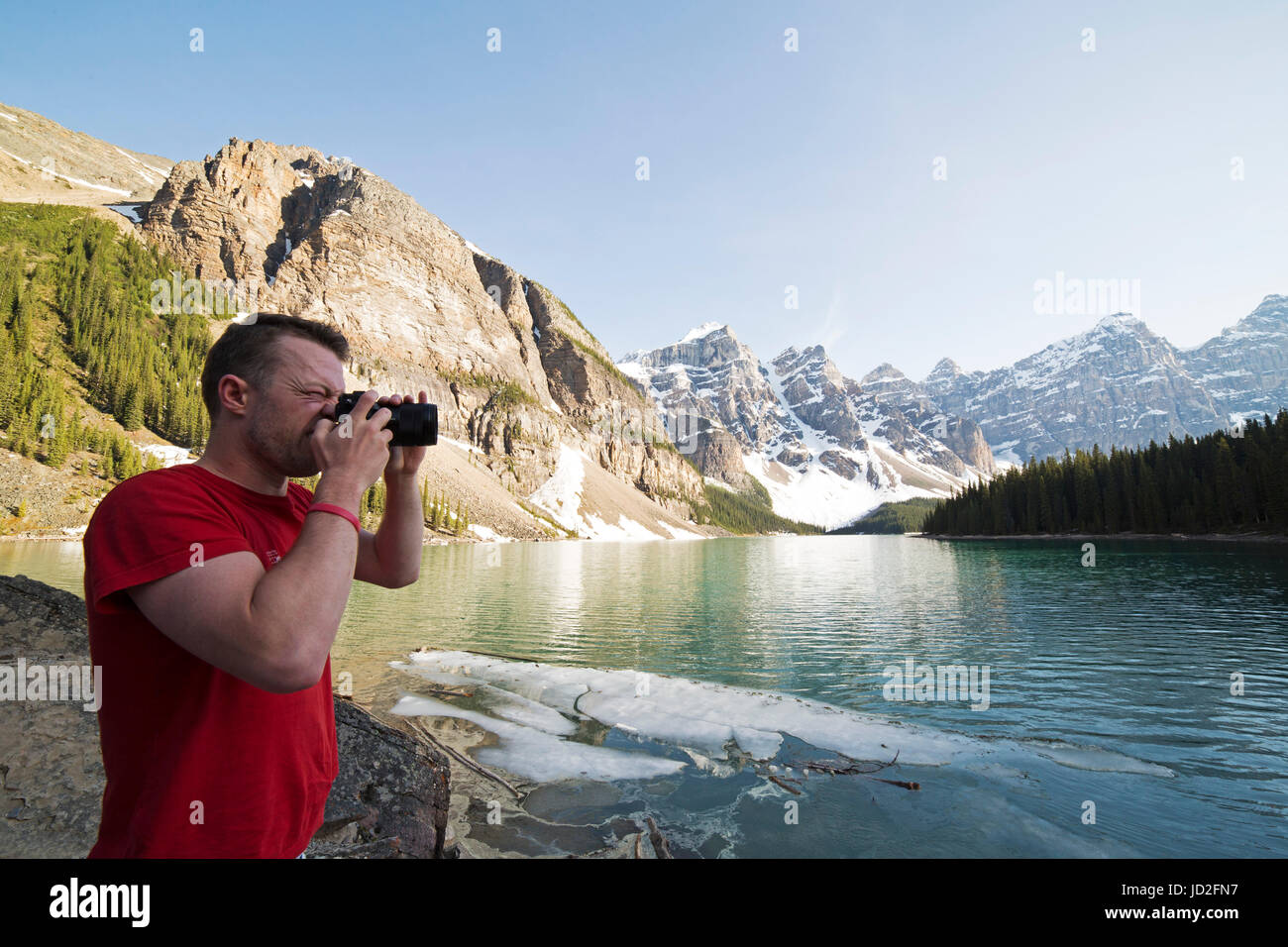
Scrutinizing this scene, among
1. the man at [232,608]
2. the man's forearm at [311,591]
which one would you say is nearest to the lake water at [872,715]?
the man at [232,608]

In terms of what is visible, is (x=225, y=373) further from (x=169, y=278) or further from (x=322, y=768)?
(x=169, y=278)

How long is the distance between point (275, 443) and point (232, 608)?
2.59 ft

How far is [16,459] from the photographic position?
218ft

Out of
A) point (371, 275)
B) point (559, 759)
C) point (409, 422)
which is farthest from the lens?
point (371, 275)

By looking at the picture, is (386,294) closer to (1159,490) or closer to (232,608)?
(1159,490)

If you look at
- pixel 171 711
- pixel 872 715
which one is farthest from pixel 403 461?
pixel 872 715

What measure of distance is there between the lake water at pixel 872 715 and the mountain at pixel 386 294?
10223 cm

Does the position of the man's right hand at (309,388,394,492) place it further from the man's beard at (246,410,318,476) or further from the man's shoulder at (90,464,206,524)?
the man's shoulder at (90,464,206,524)

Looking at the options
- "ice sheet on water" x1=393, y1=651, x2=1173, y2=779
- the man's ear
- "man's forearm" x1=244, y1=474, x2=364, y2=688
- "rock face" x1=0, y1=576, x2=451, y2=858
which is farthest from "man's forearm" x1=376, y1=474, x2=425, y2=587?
"ice sheet on water" x1=393, y1=651, x2=1173, y2=779

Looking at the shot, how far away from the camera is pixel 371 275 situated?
529 ft

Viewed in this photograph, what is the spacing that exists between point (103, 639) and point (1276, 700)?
66.7 ft

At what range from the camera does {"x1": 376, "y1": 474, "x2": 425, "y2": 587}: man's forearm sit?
279 centimetres

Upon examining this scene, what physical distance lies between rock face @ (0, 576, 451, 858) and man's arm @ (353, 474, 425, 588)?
4.09 meters

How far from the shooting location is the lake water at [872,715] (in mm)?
7555
